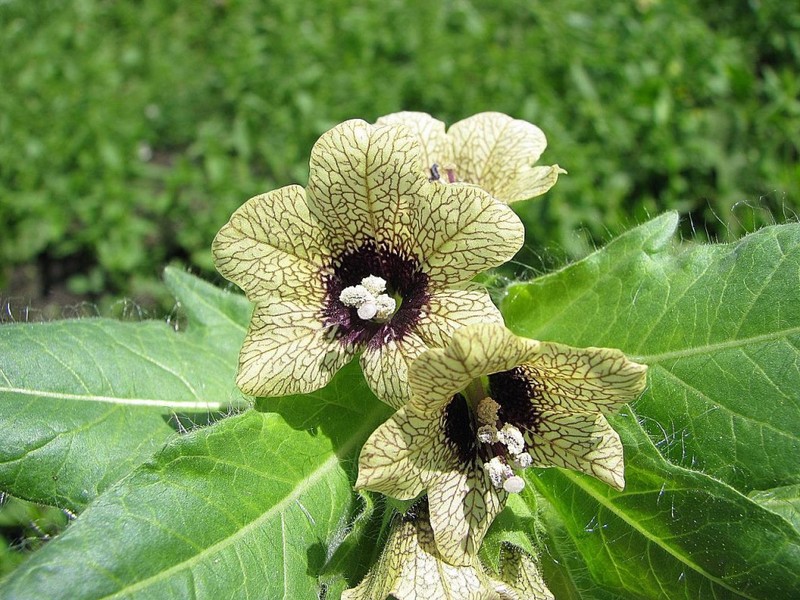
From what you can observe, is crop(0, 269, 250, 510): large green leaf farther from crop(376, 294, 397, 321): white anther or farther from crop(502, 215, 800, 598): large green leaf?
crop(502, 215, 800, 598): large green leaf

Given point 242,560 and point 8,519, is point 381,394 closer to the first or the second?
point 242,560

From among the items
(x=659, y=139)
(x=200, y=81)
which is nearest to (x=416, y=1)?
(x=200, y=81)

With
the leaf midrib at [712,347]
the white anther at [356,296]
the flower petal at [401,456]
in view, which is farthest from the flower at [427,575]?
the leaf midrib at [712,347]

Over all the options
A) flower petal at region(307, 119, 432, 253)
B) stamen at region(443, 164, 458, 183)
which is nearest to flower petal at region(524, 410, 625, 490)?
flower petal at region(307, 119, 432, 253)

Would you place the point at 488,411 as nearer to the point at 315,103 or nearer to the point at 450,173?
the point at 450,173

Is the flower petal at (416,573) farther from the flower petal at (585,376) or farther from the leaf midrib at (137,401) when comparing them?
the leaf midrib at (137,401)

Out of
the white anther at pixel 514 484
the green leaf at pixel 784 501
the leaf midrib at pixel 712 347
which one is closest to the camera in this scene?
the white anther at pixel 514 484
